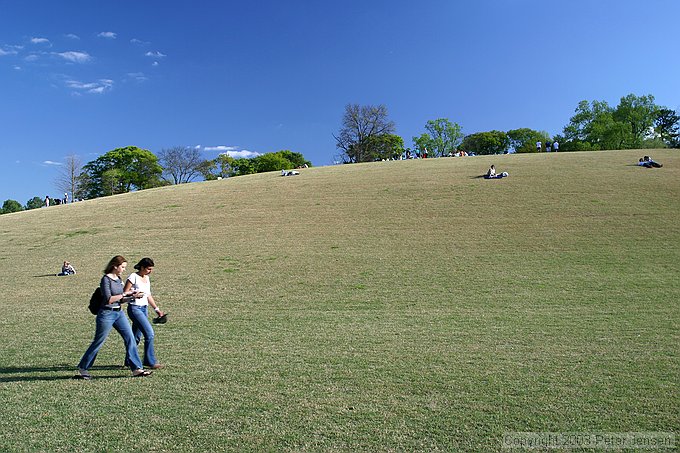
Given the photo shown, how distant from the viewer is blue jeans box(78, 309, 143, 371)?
732 centimetres

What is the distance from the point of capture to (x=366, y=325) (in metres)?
11.2

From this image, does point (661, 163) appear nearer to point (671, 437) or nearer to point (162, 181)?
point (671, 437)

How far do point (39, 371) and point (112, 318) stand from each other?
198 cm

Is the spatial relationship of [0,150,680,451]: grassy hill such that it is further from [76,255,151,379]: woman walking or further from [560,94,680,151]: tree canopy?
[560,94,680,151]: tree canopy

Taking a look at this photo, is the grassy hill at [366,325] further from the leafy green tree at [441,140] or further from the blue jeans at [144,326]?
the leafy green tree at [441,140]

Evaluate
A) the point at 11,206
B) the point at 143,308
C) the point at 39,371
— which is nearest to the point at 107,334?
the point at 143,308

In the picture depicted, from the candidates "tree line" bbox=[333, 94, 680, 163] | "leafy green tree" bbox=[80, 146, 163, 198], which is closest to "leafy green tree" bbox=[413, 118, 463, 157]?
"tree line" bbox=[333, 94, 680, 163]

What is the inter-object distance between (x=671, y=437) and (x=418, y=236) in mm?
18180

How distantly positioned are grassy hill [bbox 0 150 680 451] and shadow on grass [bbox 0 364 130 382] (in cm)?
6

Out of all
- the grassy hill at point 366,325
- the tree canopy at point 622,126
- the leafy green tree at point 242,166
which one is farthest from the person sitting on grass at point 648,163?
the leafy green tree at point 242,166

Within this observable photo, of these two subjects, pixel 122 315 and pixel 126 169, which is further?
pixel 126 169

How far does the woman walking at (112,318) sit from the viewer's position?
7.28 m

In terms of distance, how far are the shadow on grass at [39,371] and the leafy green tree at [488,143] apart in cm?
10671

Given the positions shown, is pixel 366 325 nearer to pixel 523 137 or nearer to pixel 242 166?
pixel 242 166
